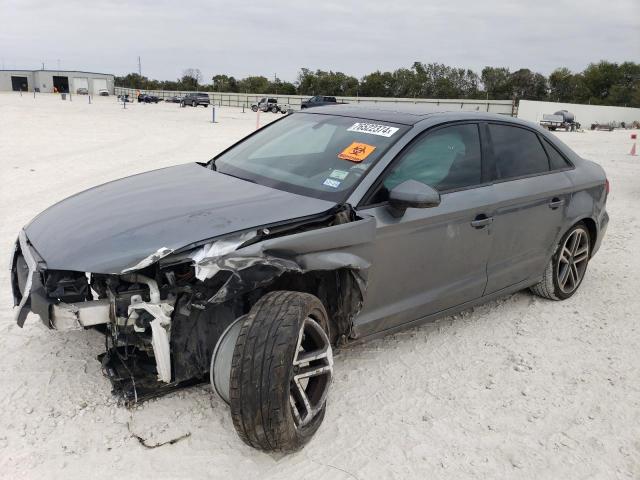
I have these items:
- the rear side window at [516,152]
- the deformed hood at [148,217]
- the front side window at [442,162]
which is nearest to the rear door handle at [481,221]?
the front side window at [442,162]

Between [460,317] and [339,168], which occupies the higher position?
[339,168]

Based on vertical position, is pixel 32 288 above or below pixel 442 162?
below

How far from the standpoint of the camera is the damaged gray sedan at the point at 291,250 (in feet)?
8.34

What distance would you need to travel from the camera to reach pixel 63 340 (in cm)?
360

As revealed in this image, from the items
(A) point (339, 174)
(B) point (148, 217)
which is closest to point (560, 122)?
(A) point (339, 174)

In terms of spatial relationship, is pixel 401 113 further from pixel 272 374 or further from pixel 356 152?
pixel 272 374

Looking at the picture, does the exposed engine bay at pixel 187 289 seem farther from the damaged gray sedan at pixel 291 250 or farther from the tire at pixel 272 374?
the tire at pixel 272 374

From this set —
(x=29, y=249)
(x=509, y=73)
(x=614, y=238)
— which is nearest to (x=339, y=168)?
(x=29, y=249)

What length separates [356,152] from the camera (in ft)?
11.1

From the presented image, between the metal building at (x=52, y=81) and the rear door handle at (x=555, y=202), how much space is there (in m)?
107

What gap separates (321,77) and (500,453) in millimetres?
85012

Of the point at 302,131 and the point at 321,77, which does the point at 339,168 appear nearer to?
the point at 302,131

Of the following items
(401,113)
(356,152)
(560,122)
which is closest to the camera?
(356,152)

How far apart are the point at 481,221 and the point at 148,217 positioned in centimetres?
209
